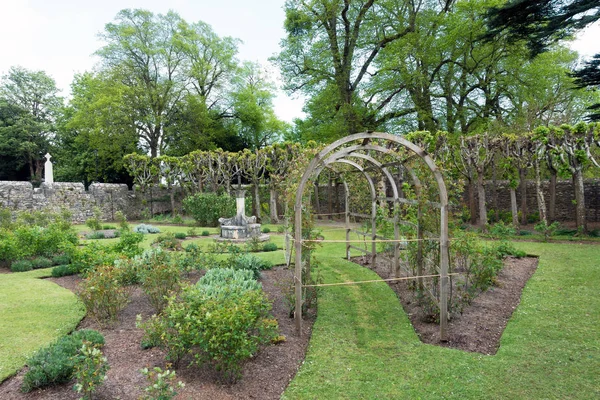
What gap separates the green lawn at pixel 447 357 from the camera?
12.9 ft

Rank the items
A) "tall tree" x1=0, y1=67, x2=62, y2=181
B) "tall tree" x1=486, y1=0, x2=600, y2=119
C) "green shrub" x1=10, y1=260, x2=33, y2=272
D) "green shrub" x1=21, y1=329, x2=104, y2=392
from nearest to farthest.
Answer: "green shrub" x1=21, y1=329, x2=104, y2=392
"tall tree" x1=486, y1=0, x2=600, y2=119
"green shrub" x1=10, y1=260, x2=33, y2=272
"tall tree" x1=0, y1=67, x2=62, y2=181

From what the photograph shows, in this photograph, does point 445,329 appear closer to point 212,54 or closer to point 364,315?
point 364,315

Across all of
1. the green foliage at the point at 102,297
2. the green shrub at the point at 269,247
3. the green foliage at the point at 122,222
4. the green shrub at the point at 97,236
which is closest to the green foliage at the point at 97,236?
the green shrub at the point at 97,236

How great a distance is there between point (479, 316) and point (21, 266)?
10434 mm

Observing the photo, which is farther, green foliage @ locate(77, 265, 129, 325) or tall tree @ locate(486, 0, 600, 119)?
tall tree @ locate(486, 0, 600, 119)

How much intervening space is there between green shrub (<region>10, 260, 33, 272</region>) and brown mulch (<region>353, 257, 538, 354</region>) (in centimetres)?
884

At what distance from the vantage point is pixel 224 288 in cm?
503

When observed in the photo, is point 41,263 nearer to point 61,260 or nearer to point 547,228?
point 61,260

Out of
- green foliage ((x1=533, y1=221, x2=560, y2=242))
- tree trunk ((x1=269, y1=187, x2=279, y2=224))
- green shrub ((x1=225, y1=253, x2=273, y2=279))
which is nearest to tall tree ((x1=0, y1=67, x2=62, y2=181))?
tree trunk ((x1=269, y1=187, x2=279, y2=224))

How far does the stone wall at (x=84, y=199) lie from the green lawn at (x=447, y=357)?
1549 centimetres

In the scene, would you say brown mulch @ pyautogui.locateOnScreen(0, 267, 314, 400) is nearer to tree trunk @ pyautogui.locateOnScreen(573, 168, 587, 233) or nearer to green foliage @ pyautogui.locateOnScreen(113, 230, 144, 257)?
green foliage @ pyautogui.locateOnScreen(113, 230, 144, 257)

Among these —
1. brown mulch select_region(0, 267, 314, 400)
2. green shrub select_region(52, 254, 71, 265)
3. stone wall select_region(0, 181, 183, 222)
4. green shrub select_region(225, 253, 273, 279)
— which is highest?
stone wall select_region(0, 181, 183, 222)

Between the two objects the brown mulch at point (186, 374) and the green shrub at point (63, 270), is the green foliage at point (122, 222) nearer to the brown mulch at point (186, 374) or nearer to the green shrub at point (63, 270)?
the green shrub at point (63, 270)

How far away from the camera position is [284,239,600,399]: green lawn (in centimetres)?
393
